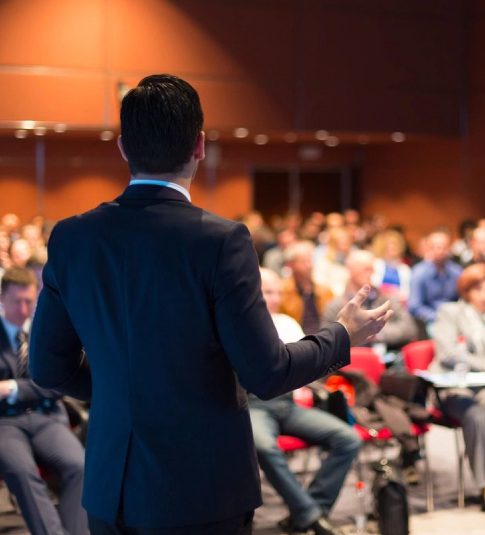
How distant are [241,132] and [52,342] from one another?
1199cm

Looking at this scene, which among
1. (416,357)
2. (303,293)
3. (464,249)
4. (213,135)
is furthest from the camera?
(213,135)

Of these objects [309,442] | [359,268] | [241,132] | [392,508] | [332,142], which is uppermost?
[241,132]

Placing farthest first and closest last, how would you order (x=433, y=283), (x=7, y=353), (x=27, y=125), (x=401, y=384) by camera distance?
(x=27, y=125)
(x=433, y=283)
(x=401, y=384)
(x=7, y=353)

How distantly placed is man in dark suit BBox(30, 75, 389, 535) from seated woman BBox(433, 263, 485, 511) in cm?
401

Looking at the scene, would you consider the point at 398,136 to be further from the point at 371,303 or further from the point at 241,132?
the point at 371,303

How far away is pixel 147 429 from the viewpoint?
68.3 inches

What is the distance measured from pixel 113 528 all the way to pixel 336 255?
28.3ft

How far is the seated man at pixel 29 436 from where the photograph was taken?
167 inches

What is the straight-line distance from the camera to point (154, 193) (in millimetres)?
1795

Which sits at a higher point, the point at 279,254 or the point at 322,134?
the point at 322,134

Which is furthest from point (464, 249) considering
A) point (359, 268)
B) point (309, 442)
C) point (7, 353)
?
point (7, 353)

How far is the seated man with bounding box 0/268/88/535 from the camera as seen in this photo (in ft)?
13.9

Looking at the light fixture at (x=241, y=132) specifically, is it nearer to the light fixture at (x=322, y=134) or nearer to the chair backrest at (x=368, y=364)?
the light fixture at (x=322, y=134)

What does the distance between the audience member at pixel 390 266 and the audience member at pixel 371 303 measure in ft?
5.06
